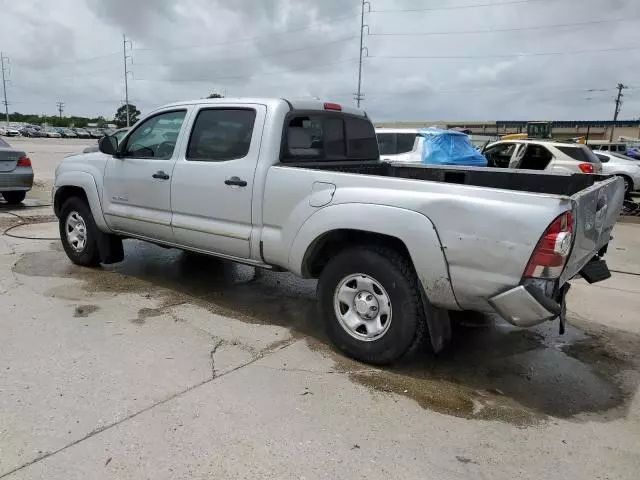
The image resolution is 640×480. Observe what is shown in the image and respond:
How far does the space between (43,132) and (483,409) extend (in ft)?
276

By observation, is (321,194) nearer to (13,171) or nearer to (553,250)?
(553,250)

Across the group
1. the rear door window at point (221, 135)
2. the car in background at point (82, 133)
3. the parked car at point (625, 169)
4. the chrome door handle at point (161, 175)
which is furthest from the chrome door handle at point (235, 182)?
the car in background at point (82, 133)

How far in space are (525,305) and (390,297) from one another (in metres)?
0.91

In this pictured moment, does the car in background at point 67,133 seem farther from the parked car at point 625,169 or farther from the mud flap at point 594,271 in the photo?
the mud flap at point 594,271

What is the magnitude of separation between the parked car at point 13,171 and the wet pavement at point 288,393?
596 cm

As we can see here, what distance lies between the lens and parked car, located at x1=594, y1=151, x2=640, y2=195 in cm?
1634

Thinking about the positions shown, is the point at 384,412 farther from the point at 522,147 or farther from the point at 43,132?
the point at 43,132

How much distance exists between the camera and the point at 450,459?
282cm

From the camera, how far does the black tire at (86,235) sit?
20.2 feet

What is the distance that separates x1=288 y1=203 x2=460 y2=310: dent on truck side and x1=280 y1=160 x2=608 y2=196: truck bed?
96 cm

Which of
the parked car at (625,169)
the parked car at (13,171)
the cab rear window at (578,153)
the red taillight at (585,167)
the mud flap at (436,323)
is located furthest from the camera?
the parked car at (625,169)

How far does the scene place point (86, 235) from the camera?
20.4 ft

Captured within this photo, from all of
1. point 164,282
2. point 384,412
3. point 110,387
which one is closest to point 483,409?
point 384,412

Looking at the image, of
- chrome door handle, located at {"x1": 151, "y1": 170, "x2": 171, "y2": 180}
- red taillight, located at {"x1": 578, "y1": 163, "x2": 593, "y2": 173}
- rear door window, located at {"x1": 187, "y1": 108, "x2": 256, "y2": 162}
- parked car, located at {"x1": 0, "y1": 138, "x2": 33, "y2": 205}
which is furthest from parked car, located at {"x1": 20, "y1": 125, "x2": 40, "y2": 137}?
rear door window, located at {"x1": 187, "y1": 108, "x2": 256, "y2": 162}
